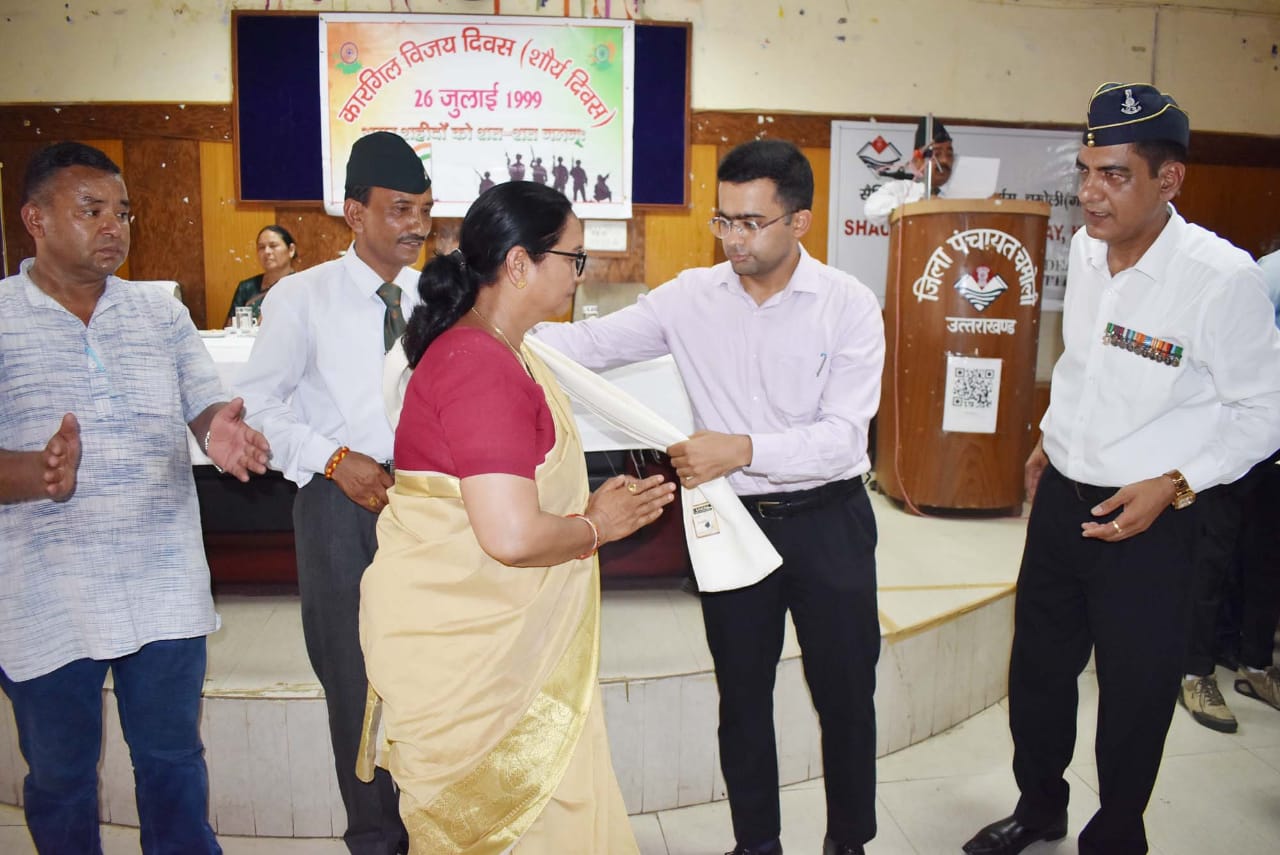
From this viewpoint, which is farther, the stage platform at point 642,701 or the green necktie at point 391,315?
the stage platform at point 642,701

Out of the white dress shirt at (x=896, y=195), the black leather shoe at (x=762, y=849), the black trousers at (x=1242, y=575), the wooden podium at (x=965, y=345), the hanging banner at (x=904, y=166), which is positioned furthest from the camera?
the hanging banner at (x=904, y=166)

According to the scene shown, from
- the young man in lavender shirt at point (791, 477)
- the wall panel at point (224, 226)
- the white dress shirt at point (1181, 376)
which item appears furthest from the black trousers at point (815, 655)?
the wall panel at point (224, 226)

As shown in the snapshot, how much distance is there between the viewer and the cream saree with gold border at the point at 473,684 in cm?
123

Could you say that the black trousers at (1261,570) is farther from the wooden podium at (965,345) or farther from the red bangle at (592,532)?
the red bangle at (592,532)

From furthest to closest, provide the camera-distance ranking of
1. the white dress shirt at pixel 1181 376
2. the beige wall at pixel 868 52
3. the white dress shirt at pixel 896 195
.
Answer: the beige wall at pixel 868 52
the white dress shirt at pixel 896 195
the white dress shirt at pixel 1181 376

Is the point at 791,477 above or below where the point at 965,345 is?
below

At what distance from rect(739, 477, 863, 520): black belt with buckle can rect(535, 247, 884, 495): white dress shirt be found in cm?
1

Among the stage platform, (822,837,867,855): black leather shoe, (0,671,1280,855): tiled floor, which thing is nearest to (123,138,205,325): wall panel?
the stage platform

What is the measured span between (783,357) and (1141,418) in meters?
0.72

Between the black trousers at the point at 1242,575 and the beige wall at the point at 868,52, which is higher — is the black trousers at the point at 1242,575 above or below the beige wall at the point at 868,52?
below

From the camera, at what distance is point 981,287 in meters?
3.84

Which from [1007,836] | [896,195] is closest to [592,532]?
[1007,836]

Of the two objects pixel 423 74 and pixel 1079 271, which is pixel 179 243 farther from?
pixel 1079 271

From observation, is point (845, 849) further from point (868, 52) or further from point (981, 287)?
point (868, 52)
